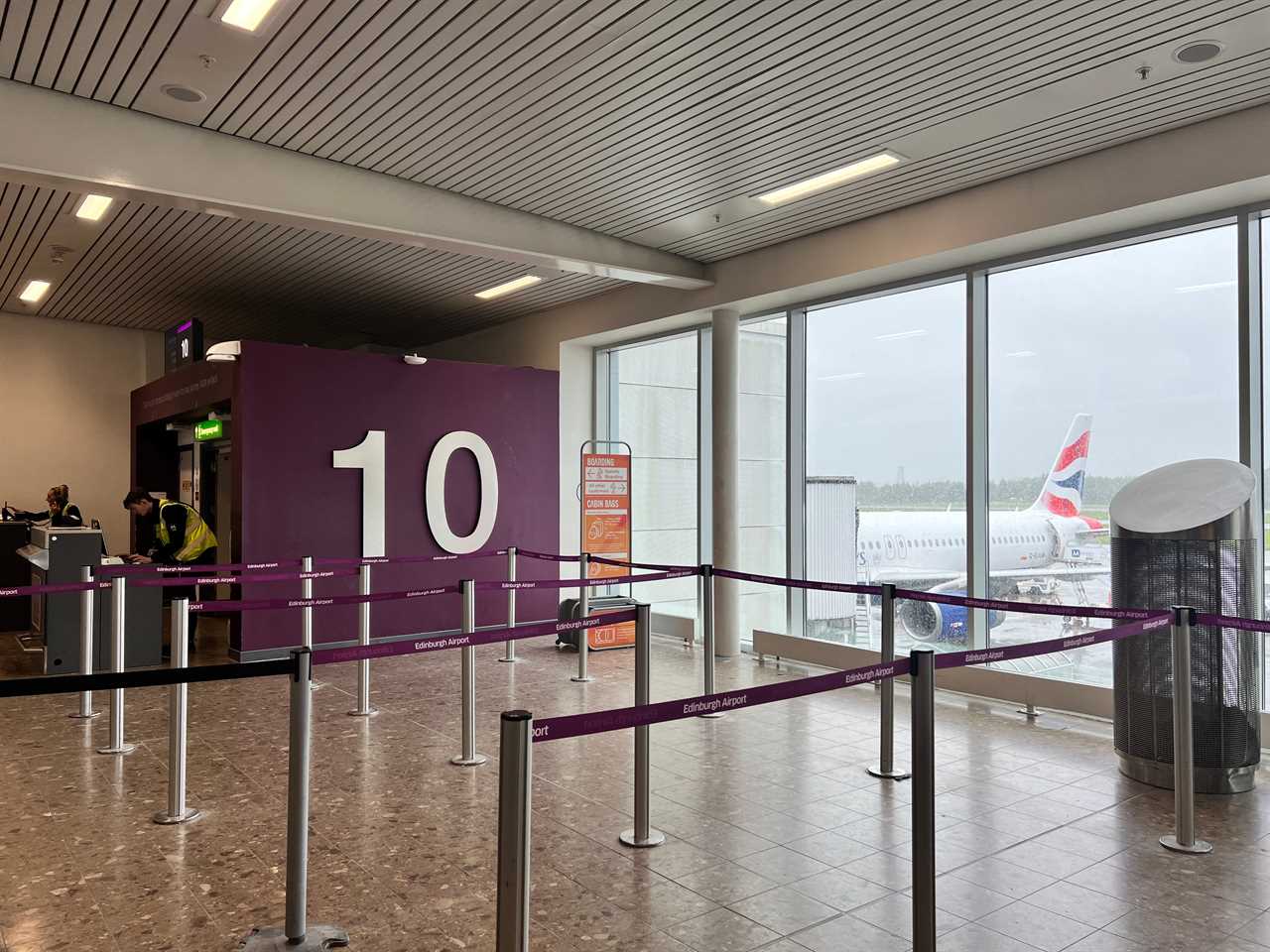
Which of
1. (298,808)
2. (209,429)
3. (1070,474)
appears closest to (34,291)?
(209,429)

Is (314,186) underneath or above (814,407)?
above

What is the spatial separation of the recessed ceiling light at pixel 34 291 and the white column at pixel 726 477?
7554 millimetres

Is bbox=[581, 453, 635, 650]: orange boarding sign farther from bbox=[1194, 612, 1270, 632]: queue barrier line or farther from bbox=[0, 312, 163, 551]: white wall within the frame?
bbox=[0, 312, 163, 551]: white wall

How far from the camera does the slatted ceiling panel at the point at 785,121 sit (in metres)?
4.91

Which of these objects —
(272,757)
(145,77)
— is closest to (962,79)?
(145,77)

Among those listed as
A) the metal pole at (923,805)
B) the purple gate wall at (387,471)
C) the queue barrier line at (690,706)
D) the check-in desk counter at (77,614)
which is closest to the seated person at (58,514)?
the check-in desk counter at (77,614)

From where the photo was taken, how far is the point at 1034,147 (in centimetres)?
618

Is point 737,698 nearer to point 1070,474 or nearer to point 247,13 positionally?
point 247,13

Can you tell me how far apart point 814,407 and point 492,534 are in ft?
13.3

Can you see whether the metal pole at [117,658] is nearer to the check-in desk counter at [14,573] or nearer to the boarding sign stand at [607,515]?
the boarding sign stand at [607,515]

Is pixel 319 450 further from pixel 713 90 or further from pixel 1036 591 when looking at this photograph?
pixel 1036 591

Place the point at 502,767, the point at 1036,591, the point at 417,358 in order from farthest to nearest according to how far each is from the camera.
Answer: the point at 417,358 < the point at 1036,591 < the point at 502,767

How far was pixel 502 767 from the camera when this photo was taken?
2.32 metres

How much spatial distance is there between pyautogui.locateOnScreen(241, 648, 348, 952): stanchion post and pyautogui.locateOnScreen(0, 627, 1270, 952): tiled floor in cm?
11
